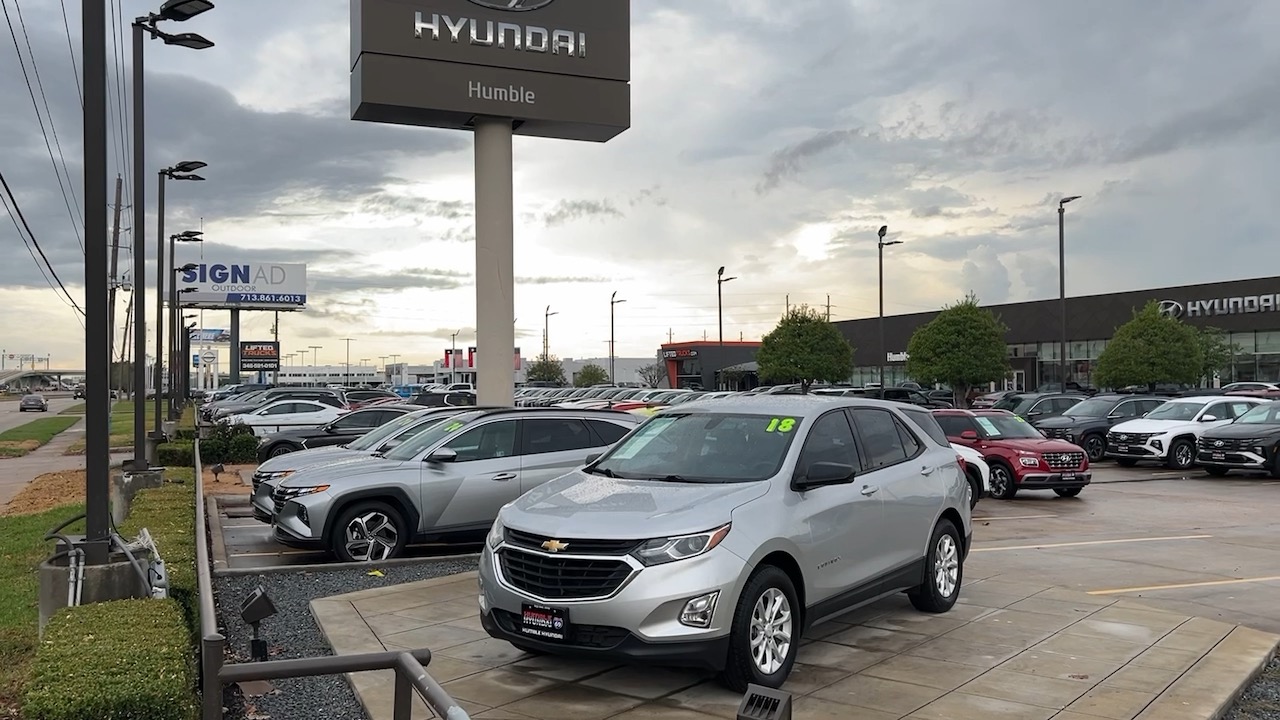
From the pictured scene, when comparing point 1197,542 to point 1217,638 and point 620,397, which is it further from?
point 620,397

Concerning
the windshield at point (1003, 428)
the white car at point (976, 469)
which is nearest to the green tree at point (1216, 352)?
the windshield at point (1003, 428)

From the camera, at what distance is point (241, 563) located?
1127 cm

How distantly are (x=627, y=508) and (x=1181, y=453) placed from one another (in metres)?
21.3

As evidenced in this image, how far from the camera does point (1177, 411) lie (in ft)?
82.0

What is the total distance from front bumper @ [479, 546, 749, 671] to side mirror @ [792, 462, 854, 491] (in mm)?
930

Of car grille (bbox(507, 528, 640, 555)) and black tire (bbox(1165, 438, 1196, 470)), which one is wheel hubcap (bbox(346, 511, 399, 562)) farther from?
black tire (bbox(1165, 438, 1196, 470))

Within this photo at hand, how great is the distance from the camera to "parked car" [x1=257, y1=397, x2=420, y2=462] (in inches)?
856

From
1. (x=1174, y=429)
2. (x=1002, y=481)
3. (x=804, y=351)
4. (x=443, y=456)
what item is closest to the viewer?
(x=443, y=456)

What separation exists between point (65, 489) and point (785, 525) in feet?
60.4

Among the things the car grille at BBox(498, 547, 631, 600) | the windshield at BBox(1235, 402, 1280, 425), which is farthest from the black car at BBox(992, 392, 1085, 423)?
the car grille at BBox(498, 547, 631, 600)

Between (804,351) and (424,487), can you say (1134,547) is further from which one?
(804,351)

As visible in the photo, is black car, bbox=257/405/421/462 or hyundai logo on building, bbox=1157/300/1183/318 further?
hyundai logo on building, bbox=1157/300/1183/318

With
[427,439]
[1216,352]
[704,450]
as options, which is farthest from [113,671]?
[1216,352]

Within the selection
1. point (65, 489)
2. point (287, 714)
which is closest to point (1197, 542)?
point (287, 714)
